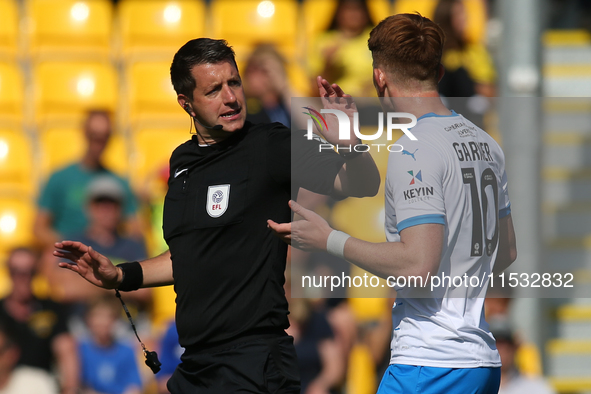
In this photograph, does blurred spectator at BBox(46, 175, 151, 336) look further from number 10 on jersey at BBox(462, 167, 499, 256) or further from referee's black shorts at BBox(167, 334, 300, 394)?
number 10 on jersey at BBox(462, 167, 499, 256)

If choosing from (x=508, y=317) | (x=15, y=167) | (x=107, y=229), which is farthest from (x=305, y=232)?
(x=15, y=167)

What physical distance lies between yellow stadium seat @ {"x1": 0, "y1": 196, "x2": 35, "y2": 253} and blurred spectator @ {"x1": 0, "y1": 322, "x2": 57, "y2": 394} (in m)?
1.25

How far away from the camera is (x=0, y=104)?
7145 mm

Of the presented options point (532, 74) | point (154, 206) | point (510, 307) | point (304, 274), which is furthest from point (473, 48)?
point (304, 274)

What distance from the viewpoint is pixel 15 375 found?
203 inches

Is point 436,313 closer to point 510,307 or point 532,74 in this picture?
point 510,307

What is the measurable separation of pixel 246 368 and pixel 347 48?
4.37 m

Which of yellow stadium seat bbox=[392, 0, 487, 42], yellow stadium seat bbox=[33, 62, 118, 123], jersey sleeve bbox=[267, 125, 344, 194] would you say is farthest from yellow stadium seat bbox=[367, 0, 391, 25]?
jersey sleeve bbox=[267, 125, 344, 194]

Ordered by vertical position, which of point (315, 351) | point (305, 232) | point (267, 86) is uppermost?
point (267, 86)

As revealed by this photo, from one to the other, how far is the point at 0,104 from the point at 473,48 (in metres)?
4.37

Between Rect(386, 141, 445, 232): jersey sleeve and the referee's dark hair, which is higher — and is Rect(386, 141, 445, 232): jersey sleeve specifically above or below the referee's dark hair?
below

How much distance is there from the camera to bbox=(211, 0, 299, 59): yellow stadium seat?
7.61m

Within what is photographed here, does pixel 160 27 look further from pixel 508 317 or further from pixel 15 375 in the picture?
pixel 508 317

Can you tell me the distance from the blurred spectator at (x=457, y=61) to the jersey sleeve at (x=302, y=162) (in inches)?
131
